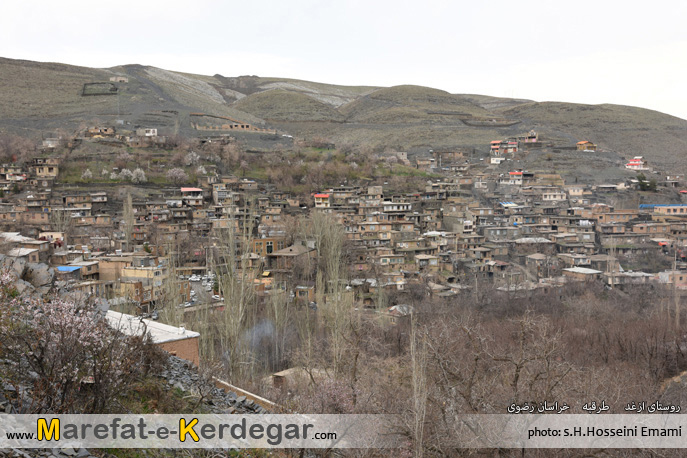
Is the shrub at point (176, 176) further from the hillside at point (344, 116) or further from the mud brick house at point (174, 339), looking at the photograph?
the mud brick house at point (174, 339)

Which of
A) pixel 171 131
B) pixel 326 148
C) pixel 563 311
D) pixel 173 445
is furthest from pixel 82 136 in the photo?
pixel 173 445

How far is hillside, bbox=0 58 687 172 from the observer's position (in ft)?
135

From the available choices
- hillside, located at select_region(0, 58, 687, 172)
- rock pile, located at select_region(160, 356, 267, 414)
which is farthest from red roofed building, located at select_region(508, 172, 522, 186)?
rock pile, located at select_region(160, 356, 267, 414)

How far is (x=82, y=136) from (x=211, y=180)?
9.65 m

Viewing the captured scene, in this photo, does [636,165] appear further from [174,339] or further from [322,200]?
[174,339]

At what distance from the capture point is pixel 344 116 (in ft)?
206

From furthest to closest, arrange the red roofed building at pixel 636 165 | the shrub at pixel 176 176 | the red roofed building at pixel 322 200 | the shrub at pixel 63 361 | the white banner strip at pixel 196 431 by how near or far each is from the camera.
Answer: the red roofed building at pixel 636 165, the shrub at pixel 176 176, the red roofed building at pixel 322 200, the shrub at pixel 63 361, the white banner strip at pixel 196 431

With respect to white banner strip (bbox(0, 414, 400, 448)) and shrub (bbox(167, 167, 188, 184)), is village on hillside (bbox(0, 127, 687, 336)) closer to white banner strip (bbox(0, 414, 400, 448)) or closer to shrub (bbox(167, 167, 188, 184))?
shrub (bbox(167, 167, 188, 184))

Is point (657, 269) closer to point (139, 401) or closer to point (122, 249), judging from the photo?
point (122, 249)

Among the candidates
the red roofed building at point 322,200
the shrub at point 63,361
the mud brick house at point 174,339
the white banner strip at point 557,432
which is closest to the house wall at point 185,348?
the mud brick house at point 174,339

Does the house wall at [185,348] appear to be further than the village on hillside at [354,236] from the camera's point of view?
No

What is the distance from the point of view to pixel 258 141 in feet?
133

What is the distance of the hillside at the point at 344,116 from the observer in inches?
1615

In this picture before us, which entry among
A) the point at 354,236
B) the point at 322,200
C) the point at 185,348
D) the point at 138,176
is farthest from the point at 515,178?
the point at 185,348
